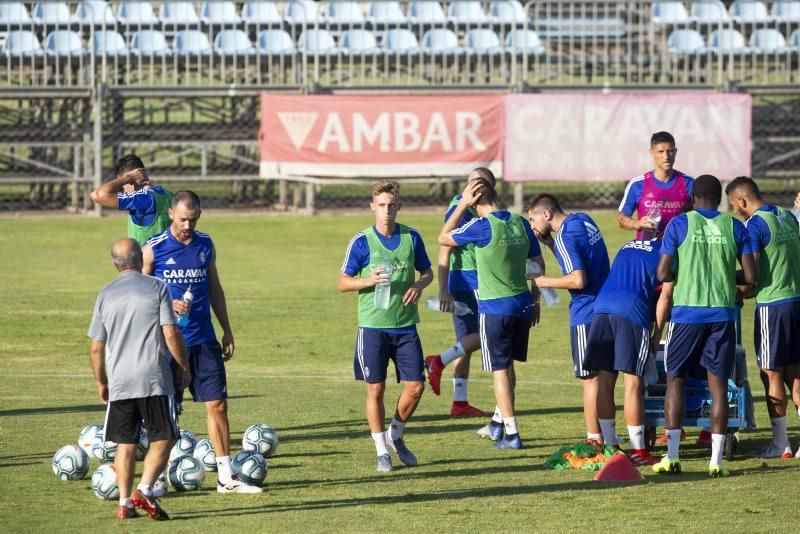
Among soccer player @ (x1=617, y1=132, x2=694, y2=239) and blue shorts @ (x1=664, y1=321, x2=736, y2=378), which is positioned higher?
soccer player @ (x1=617, y1=132, x2=694, y2=239)

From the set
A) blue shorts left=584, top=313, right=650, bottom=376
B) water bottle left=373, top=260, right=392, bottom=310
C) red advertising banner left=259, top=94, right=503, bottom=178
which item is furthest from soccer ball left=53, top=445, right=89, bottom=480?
red advertising banner left=259, top=94, right=503, bottom=178

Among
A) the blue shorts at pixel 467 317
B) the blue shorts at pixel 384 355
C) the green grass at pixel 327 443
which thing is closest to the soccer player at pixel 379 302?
the blue shorts at pixel 384 355

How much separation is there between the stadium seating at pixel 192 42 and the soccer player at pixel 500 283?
17670mm

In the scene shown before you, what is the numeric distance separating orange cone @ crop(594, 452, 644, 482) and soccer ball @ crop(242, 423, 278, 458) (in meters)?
2.47

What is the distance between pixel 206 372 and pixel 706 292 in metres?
3.58

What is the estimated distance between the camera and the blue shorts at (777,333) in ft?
35.2

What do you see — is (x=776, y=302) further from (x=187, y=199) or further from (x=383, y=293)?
(x=187, y=199)

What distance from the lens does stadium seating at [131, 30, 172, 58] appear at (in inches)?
1079

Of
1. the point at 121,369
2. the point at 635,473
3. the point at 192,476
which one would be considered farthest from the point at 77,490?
the point at 635,473

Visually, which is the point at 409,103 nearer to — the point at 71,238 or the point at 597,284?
the point at 71,238

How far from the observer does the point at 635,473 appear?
986 cm

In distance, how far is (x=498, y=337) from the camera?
11078mm

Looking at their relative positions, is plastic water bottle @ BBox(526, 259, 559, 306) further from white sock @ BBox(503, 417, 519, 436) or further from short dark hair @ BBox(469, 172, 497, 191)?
white sock @ BBox(503, 417, 519, 436)

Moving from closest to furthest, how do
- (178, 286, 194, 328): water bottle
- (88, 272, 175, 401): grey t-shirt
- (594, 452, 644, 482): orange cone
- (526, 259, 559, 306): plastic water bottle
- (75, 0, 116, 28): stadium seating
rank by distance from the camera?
(88, 272, 175, 401): grey t-shirt → (178, 286, 194, 328): water bottle → (594, 452, 644, 482): orange cone → (526, 259, 559, 306): plastic water bottle → (75, 0, 116, 28): stadium seating
